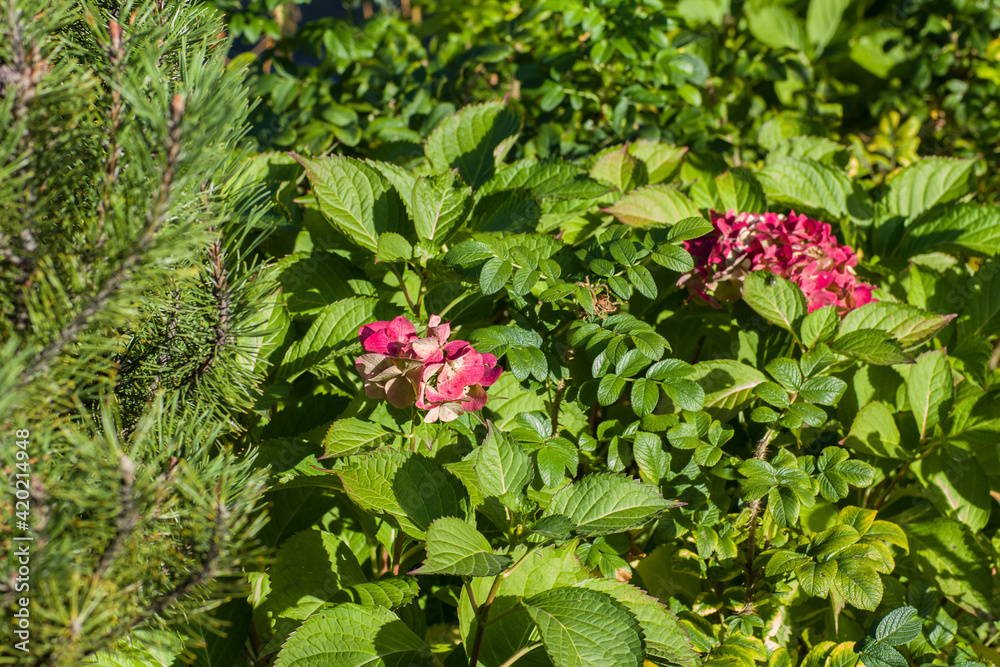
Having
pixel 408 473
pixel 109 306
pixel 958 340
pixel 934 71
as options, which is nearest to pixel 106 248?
pixel 109 306

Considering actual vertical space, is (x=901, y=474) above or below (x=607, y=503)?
below

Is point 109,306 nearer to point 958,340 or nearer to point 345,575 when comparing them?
point 345,575

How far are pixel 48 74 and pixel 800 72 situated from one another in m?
2.78

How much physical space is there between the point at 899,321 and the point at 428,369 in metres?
1.06

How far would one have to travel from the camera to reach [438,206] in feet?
4.79

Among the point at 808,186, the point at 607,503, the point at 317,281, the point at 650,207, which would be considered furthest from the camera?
the point at 808,186

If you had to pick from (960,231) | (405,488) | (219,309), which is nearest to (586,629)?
(405,488)

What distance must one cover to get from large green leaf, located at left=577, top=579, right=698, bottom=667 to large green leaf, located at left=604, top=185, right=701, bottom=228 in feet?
2.90

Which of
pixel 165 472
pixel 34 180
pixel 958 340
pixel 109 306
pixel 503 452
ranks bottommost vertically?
pixel 958 340

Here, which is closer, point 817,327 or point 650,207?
point 817,327

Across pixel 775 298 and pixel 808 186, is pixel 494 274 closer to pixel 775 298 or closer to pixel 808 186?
pixel 775 298

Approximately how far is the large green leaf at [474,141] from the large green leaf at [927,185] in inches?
45.6

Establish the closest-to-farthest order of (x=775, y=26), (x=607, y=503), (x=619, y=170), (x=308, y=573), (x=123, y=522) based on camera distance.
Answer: (x=123, y=522), (x=607, y=503), (x=308, y=573), (x=619, y=170), (x=775, y=26)

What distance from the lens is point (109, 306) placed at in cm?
76
